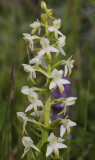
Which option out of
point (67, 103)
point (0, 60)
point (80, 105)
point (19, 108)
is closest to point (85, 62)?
point (0, 60)

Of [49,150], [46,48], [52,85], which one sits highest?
[46,48]

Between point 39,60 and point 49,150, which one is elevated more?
point 39,60

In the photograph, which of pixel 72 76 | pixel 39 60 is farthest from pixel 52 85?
pixel 72 76

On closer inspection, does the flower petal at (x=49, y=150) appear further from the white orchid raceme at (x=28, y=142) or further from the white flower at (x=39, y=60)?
the white flower at (x=39, y=60)

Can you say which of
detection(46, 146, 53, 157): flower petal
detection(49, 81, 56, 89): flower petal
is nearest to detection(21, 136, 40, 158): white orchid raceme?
detection(46, 146, 53, 157): flower petal

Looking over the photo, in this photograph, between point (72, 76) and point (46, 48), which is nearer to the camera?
point (46, 48)

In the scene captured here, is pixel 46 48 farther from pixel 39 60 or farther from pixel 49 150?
pixel 49 150

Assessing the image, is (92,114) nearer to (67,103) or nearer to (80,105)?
(80,105)

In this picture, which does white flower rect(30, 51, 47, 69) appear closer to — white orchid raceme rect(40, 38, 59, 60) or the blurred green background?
white orchid raceme rect(40, 38, 59, 60)
